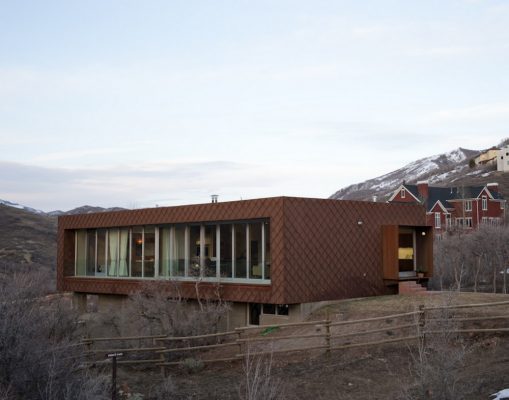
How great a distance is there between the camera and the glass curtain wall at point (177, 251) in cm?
2059

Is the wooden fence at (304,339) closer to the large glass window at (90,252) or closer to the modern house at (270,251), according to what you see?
the modern house at (270,251)

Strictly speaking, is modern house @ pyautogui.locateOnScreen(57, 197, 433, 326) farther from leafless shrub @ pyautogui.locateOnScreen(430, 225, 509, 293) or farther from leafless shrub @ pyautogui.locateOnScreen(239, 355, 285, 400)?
leafless shrub @ pyautogui.locateOnScreen(430, 225, 509, 293)

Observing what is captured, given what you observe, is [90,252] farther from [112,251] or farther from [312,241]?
[312,241]

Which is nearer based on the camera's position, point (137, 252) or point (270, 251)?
point (270, 251)

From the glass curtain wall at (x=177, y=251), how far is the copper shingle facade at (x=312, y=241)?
45cm

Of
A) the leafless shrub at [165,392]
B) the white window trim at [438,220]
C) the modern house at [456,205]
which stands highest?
the modern house at [456,205]

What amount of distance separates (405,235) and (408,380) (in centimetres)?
1209

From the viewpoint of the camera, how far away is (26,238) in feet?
253

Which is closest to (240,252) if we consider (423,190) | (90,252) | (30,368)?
(90,252)

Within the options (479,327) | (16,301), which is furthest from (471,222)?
(16,301)

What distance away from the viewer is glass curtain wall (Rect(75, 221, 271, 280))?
67.6 ft

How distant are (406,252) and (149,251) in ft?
33.9

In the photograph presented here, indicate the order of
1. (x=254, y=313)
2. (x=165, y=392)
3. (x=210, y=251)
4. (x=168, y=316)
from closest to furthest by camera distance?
(x=165, y=392), (x=168, y=316), (x=254, y=313), (x=210, y=251)

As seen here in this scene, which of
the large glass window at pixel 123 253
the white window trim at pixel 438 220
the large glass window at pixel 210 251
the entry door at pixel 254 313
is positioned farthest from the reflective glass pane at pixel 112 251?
the white window trim at pixel 438 220
